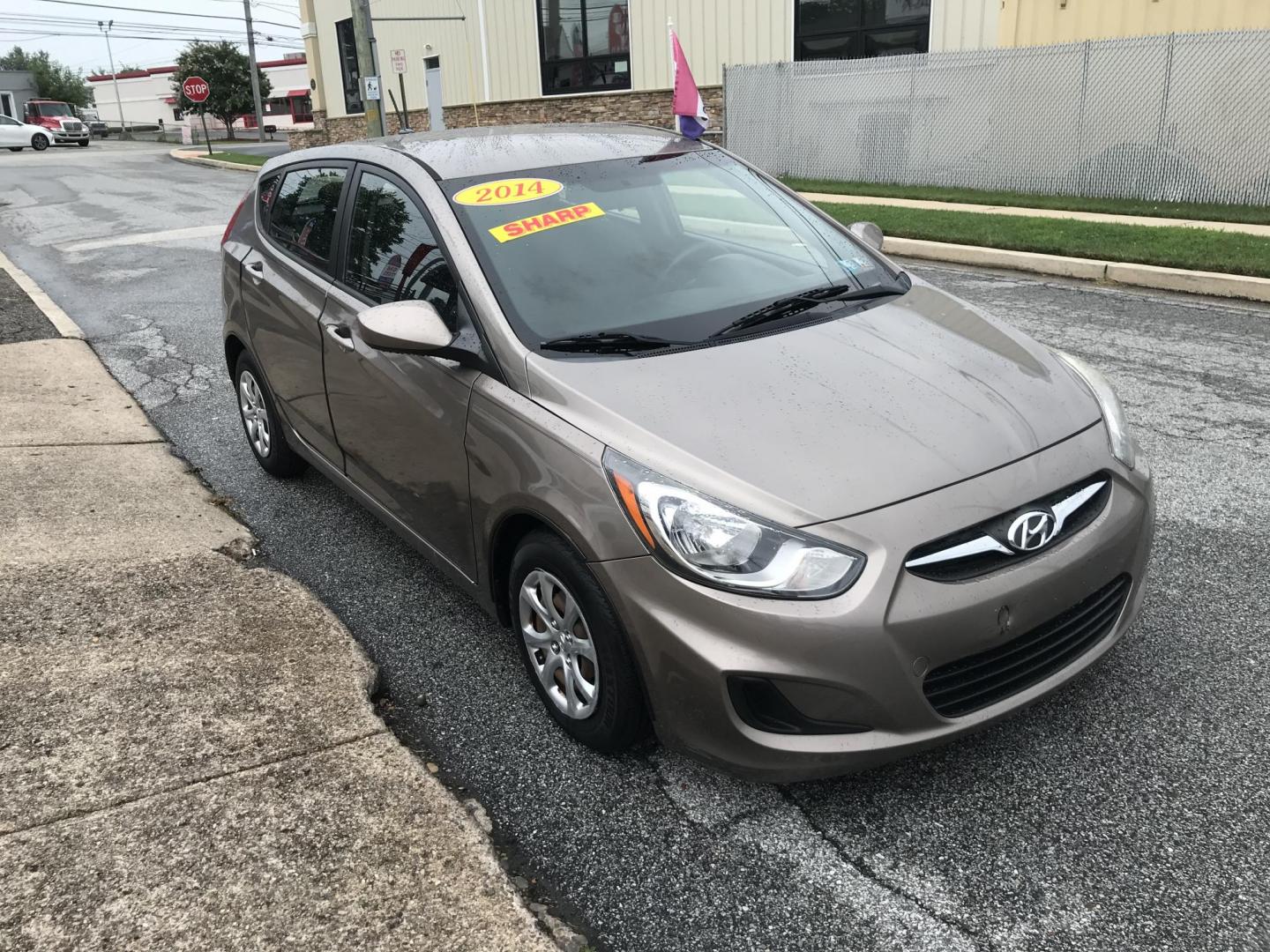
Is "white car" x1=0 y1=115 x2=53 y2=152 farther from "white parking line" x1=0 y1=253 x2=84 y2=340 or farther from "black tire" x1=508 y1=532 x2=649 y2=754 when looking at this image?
"black tire" x1=508 y1=532 x2=649 y2=754

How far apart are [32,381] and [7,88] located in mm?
85496

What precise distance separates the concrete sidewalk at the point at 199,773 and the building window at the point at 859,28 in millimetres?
16367

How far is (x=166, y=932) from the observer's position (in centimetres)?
230

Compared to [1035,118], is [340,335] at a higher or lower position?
lower

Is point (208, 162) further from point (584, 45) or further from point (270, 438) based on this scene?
point (270, 438)

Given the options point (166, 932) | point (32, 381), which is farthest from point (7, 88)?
point (166, 932)

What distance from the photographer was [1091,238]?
9836mm

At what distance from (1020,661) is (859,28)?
706 inches

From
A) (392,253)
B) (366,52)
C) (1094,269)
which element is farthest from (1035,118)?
(392,253)

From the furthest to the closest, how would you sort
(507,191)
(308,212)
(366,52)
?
(366,52), (308,212), (507,191)

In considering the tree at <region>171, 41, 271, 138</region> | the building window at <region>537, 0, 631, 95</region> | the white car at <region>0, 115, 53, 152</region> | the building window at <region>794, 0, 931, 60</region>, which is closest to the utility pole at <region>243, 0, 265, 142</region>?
the tree at <region>171, 41, 271, 138</region>

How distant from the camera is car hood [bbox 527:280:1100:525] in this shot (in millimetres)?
2533

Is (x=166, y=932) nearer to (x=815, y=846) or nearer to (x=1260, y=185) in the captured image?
(x=815, y=846)

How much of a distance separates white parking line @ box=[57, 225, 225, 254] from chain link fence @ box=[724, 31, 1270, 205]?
8.86m
